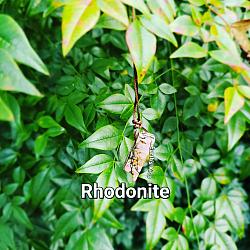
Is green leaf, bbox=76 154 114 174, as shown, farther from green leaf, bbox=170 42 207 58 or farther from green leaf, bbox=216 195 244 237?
green leaf, bbox=216 195 244 237

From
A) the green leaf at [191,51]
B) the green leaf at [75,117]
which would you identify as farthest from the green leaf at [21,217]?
the green leaf at [191,51]

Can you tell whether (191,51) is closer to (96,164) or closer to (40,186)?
(96,164)

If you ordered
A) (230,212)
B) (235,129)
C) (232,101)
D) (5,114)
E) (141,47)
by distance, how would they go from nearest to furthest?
(5,114), (141,47), (232,101), (235,129), (230,212)

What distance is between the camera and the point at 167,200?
765 millimetres

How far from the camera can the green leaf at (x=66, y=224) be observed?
36.3 inches

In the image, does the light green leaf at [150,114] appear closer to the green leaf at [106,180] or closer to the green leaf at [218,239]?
the green leaf at [106,180]

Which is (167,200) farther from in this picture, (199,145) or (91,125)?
(199,145)

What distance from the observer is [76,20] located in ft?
1.49


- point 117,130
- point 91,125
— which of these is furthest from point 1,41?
point 91,125

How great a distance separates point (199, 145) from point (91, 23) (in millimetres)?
635

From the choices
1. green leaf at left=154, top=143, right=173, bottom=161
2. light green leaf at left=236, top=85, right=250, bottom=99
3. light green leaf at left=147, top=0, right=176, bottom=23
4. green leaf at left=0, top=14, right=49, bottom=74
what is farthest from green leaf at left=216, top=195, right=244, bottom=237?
green leaf at left=0, top=14, right=49, bottom=74

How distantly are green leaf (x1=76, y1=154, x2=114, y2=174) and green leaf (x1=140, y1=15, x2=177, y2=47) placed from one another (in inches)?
8.2

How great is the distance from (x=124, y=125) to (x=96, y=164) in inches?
3.2

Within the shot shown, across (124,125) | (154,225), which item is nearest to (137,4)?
(124,125)
